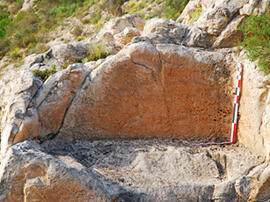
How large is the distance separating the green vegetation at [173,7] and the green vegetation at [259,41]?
295 inches

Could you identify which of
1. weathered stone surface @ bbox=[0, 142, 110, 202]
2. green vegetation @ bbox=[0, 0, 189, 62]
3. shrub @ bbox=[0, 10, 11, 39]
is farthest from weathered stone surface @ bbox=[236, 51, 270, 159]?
shrub @ bbox=[0, 10, 11, 39]

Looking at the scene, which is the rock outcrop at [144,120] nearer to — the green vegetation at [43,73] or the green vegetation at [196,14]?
the green vegetation at [43,73]

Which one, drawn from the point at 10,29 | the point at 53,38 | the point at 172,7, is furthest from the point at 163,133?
the point at 10,29

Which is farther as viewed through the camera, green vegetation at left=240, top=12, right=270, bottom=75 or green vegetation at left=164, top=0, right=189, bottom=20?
green vegetation at left=164, top=0, right=189, bottom=20

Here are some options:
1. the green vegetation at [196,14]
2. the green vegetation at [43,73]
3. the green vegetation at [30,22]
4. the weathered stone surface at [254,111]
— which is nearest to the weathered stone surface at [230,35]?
the weathered stone surface at [254,111]

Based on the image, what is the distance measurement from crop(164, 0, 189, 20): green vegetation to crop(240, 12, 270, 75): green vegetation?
295 inches

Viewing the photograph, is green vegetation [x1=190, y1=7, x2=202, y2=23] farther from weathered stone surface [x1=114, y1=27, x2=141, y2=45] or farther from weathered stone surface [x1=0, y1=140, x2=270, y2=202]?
weathered stone surface [x1=0, y1=140, x2=270, y2=202]

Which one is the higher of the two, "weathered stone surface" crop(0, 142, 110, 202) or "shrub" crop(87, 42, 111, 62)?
"shrub" crop(87, 42, 111, 62)

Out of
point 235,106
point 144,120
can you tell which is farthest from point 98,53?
point 235,106

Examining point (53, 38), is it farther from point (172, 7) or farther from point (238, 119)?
point (238, 119)

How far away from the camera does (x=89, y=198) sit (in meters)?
4.24

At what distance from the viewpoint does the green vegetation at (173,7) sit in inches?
524

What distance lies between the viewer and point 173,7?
1416cm

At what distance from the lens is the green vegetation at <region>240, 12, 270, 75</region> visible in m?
5.19
